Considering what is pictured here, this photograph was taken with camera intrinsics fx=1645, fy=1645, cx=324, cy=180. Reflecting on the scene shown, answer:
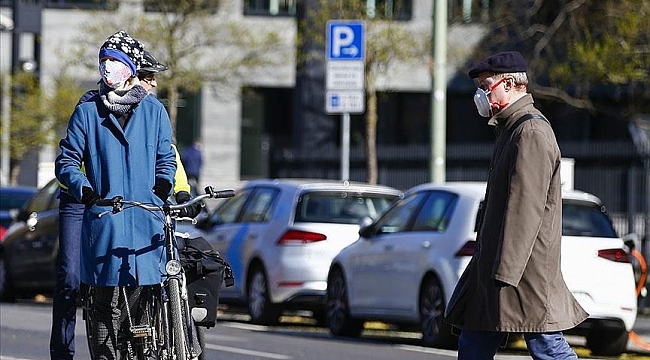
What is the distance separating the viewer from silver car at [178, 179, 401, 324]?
1677 centimetres

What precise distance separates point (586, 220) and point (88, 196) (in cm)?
719

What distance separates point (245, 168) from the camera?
157 feet

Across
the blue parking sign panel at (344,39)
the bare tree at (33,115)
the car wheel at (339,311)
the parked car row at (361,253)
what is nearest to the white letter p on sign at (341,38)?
the blue parking sign panel at (344,39)

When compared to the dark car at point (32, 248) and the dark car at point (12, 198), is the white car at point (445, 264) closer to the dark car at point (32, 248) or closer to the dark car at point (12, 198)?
the dark car at point (32, 248)

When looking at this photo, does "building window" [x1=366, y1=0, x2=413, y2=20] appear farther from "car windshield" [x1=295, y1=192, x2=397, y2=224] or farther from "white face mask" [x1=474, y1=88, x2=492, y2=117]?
"white face mask" [x1=474, y1=88, x2=492, y2=117]

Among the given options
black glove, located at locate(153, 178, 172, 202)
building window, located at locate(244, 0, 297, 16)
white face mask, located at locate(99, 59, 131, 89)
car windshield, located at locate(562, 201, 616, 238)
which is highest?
building window, located at locate(244, 0, 297, 16)

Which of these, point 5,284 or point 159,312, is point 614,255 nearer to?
point 159,312

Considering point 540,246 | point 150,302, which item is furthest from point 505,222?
point 150,302

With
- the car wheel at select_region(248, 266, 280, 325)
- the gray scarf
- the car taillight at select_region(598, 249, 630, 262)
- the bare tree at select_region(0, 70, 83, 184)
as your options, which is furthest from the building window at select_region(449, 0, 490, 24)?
the gray scarf

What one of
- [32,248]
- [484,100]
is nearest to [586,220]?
[484,100]

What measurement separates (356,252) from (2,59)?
3113 centimetres

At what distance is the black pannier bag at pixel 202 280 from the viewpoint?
8.31m

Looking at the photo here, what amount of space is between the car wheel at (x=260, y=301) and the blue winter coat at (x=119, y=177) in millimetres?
8938

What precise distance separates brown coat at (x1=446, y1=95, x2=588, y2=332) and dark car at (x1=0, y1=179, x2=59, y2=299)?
1210cm
